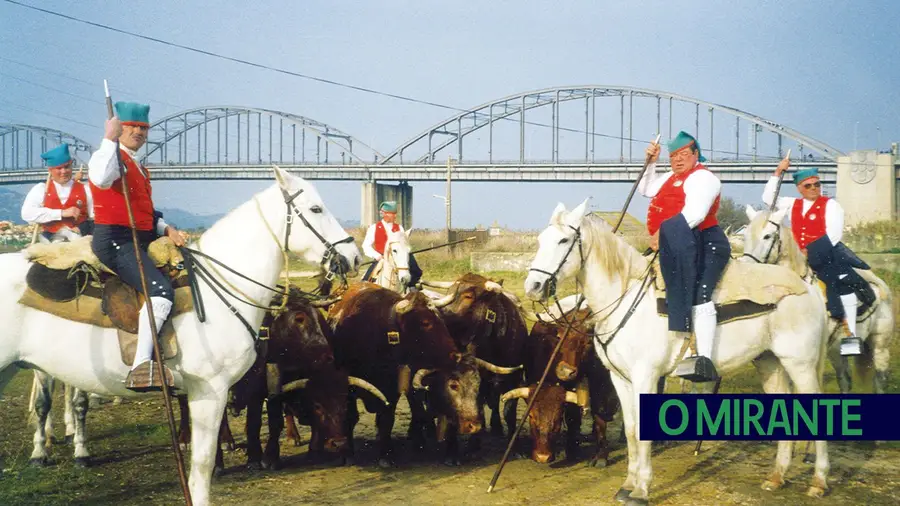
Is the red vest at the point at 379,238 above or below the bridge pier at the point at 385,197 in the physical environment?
below

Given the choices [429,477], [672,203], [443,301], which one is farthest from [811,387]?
[443,301]

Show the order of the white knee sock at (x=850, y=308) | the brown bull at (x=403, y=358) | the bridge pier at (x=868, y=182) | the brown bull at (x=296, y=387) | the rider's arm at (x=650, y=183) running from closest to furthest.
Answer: the rider's arm at (x=650, y=183), the brown bull at (x=296, y=387), the brown bull at (x=403, y=358), the white knee sock at (x=850, y=308), the bridge pier at (x=868, y=182)

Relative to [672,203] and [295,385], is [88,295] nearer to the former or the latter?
[295,385]

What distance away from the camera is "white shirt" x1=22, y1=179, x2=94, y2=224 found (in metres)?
7.86

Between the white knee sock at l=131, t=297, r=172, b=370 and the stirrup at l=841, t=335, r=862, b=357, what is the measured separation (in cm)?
731

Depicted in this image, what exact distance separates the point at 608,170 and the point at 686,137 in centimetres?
7116

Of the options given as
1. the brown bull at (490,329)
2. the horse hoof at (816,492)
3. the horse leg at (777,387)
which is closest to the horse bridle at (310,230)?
the brown bull at (490,329)

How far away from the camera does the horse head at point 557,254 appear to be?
21.7ft

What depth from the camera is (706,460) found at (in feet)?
27.5

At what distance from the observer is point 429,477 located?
774 cm

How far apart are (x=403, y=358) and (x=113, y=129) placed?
14.0 ft

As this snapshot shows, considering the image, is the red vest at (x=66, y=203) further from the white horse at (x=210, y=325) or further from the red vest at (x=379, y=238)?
the red vest at (x=379, y=238)

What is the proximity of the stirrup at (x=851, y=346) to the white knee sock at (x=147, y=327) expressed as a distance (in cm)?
731

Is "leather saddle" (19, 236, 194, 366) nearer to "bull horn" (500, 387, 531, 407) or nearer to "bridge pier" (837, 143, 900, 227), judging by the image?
"bull horn" (500, 387, 531, 407)
